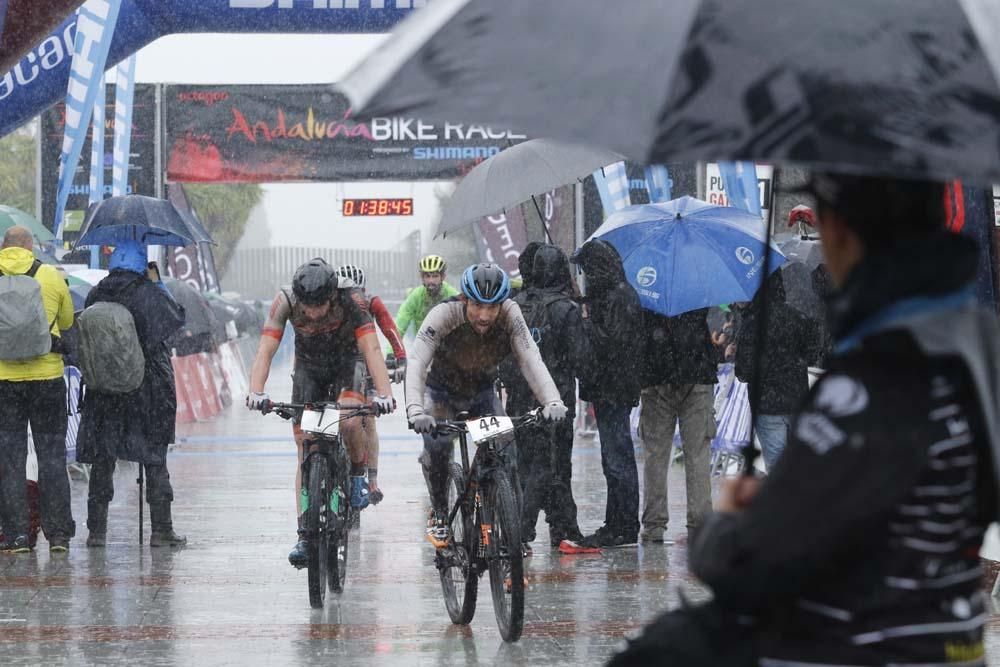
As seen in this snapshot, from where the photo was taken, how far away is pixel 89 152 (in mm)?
24297

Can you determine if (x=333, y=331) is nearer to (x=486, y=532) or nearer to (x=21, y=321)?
(x=486, y=532)

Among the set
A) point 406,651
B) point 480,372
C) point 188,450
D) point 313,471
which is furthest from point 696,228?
point 188,450

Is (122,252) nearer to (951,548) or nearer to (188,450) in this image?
(188,450)

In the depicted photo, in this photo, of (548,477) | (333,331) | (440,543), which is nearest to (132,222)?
(333,331)

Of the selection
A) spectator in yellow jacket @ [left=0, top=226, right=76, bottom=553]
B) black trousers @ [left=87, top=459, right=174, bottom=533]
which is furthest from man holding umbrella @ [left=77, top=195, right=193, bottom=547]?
spectator in yellow jacket @ [left=0, top=226, right=76, bottom=553]

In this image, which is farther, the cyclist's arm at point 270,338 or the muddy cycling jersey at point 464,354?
the cyclist's arm at point 270,338

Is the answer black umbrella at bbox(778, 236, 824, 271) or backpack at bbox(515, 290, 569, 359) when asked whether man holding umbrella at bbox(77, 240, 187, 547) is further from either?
black umbrella at bbox(778, 236, 824, 271)

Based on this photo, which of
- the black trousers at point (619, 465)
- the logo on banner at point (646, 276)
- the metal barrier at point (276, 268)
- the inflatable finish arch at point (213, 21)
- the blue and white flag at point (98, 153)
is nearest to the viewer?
the logo on banner at point (646, 276)

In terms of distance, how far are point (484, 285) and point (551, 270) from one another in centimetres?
191

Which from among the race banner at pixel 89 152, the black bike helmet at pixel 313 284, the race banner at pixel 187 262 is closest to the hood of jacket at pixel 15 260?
the black bike helmet at pixel 313 284

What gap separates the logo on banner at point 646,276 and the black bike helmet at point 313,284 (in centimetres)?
242

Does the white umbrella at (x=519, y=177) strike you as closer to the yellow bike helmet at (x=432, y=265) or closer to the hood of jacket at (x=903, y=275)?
the yellow bike helmet at (x=432, y=265)

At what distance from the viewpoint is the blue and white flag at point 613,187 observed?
59.7 feet

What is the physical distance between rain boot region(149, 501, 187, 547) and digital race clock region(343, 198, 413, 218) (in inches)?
870
